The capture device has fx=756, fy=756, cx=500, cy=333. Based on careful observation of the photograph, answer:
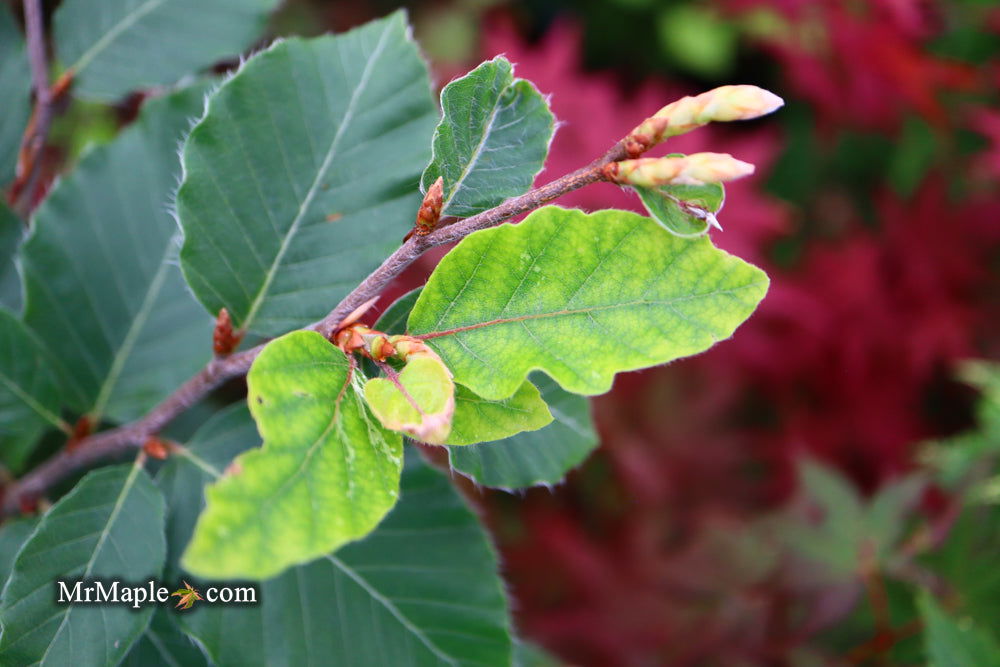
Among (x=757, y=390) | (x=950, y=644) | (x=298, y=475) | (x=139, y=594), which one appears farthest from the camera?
(x=757, y=390)

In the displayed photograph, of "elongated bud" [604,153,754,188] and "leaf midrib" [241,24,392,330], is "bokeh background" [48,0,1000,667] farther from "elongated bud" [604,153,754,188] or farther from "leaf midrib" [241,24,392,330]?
"elongated bud" [604,153,754,188]

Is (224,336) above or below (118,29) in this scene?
below

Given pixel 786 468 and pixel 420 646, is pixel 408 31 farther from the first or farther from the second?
pixel 786 468

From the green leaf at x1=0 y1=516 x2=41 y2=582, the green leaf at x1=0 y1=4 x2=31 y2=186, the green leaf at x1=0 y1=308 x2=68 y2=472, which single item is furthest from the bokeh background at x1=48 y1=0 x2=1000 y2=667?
the green leaf at x1=0 y1=516 x2=41 y2=582

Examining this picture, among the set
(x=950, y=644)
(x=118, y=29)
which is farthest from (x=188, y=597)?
(x=950, y=644)

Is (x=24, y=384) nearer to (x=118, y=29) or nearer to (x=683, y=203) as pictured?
(x=118, y=29)

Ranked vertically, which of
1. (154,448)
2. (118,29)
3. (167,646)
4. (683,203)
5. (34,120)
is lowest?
(167,646)
